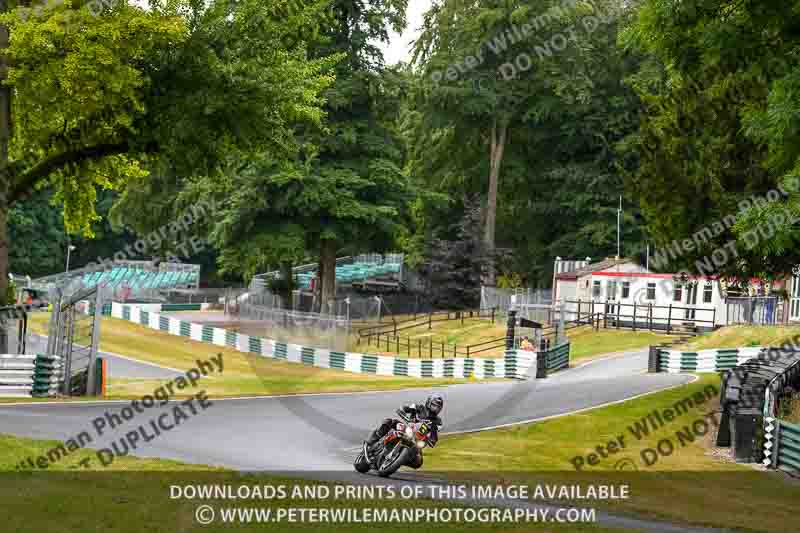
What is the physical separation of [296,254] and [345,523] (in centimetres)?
4103

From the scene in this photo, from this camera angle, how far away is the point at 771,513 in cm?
1350

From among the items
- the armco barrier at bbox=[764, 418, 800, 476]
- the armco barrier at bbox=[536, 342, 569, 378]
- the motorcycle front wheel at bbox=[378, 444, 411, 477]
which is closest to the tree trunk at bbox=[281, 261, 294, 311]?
the armco barrier at bbox=[536, 342, 569, 378]

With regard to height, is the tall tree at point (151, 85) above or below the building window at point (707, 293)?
above

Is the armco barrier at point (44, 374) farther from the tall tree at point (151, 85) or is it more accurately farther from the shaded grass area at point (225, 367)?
the shaded grass area at point (225, 367)

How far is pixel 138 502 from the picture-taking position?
11.7 metres

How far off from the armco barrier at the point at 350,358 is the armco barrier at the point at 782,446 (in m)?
17.5

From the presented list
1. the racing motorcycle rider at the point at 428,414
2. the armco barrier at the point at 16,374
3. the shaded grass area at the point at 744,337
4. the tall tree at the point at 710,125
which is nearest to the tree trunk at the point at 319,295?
the shaded grass area at the point at 744,337

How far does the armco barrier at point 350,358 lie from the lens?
3725 cm

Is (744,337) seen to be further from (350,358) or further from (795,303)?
(350,358)

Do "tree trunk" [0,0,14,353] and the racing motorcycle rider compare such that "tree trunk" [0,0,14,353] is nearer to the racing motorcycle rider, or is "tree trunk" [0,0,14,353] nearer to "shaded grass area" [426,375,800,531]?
"shaded grass area" [426,375,800,531]

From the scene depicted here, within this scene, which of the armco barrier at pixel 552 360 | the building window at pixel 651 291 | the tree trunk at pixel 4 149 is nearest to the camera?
the tree trunk at pixel 4 149

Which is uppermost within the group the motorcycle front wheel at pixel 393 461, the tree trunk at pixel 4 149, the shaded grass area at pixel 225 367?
the tree trunk at pixel 4 149

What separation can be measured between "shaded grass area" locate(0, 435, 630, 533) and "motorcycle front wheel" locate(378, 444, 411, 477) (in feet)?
3.41

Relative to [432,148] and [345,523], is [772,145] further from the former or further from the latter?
[432,148]
